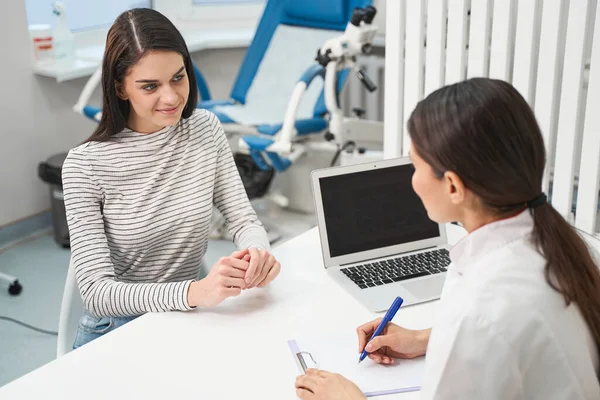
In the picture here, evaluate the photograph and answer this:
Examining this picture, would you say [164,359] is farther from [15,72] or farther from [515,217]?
[15,72]

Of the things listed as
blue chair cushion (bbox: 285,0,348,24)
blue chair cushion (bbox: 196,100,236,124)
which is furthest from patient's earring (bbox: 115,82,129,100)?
blue chair cushion (bbox: 285,0,348,24)

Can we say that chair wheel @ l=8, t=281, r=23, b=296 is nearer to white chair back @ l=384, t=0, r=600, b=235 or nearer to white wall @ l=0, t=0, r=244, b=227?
white wall @ l=0, t=0, r=244, b=227

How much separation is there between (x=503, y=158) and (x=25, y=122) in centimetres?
283

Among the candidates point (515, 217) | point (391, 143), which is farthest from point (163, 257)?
point (515, 217)

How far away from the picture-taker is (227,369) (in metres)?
1.17

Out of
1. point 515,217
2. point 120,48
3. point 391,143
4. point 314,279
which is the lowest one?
point 314,279

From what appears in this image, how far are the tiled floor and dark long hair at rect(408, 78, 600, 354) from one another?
1852 mm

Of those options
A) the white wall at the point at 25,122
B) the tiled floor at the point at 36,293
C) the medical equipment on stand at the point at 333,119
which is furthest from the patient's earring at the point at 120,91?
the white wall at the point at 25,122

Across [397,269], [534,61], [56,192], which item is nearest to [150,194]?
[397,269]

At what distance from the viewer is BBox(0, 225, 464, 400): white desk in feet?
3.65

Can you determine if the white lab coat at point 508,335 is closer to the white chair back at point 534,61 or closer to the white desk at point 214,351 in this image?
the white desk at point 214,351

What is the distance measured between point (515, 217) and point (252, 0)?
343cm

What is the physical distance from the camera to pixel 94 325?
151 centimetres

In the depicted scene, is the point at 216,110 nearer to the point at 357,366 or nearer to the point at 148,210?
the point at 148,210
